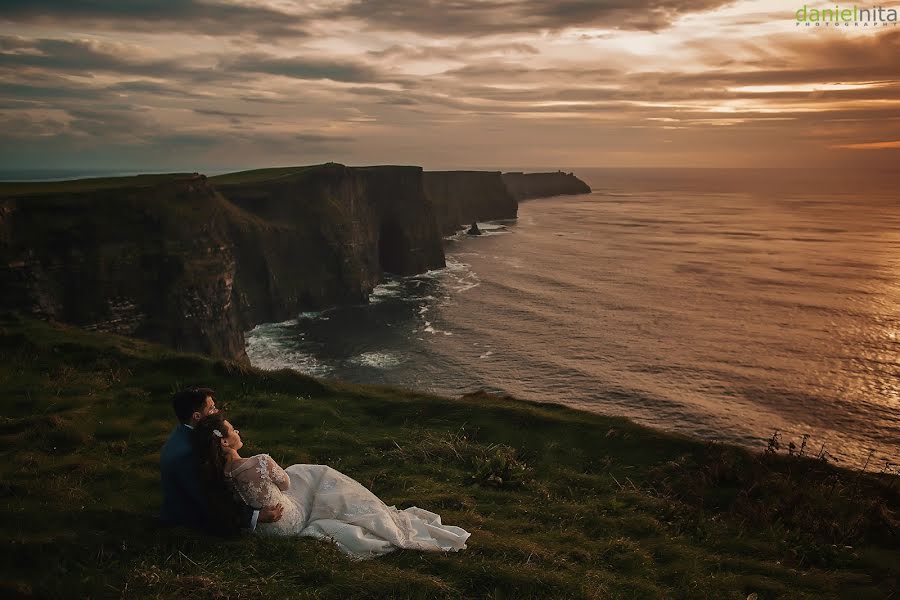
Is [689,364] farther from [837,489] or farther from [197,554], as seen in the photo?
[197,554]

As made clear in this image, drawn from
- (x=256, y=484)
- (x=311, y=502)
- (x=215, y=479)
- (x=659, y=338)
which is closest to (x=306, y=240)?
(x=659, y=338)

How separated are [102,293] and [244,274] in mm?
21628

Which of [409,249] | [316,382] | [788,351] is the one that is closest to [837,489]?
[316,382]

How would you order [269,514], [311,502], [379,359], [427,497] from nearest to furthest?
[269,514], [311,502], [427,497], [379,359]

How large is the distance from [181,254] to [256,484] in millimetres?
45713

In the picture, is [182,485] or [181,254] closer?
[182,485]

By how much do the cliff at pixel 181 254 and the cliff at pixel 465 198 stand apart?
65.4 meters

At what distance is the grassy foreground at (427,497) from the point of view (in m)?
7.97

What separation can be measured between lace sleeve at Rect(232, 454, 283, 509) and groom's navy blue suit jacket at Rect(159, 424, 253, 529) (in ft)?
0.61

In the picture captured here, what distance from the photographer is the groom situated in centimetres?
827

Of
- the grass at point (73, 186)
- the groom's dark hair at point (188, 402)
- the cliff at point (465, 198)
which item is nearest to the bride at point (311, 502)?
the groom's dark hair at point (188, 402)

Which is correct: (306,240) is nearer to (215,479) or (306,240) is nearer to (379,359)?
(379,359)

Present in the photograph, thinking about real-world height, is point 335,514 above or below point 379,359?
above

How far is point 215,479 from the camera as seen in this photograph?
26.8ft
